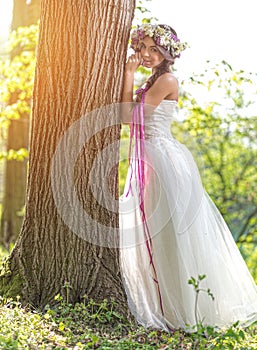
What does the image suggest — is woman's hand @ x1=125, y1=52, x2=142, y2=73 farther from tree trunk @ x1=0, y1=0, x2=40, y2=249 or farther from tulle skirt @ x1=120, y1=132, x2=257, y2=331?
tree trunk @ x1=0, y1=0, x2=40, y2=249

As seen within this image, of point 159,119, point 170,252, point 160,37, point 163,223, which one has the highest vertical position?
point 160,37

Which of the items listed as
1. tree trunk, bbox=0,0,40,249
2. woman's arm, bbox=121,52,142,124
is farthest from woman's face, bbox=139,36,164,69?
tree trunk, bbox=0,0,40,249

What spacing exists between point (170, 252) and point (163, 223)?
8.5 inches

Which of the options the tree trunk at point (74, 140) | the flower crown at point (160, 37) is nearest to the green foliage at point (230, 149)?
the flower crown at point (160, 37)

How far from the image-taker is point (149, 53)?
15.8 feet

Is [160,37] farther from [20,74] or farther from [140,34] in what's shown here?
[20,74]

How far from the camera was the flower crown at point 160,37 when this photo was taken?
475 cm

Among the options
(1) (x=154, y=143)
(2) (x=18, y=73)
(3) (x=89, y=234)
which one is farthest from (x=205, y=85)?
(3) (x=89, y=234)

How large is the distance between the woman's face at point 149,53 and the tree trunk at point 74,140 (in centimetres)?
22

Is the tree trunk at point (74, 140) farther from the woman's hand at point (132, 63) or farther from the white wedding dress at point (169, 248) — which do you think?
the white wedding dress at point (169, 248)

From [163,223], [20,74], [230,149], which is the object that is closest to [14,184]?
[20,74]

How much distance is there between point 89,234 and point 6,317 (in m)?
0.79

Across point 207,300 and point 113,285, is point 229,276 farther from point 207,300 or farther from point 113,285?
point 113,285

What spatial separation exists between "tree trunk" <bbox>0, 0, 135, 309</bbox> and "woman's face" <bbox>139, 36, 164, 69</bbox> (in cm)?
22
